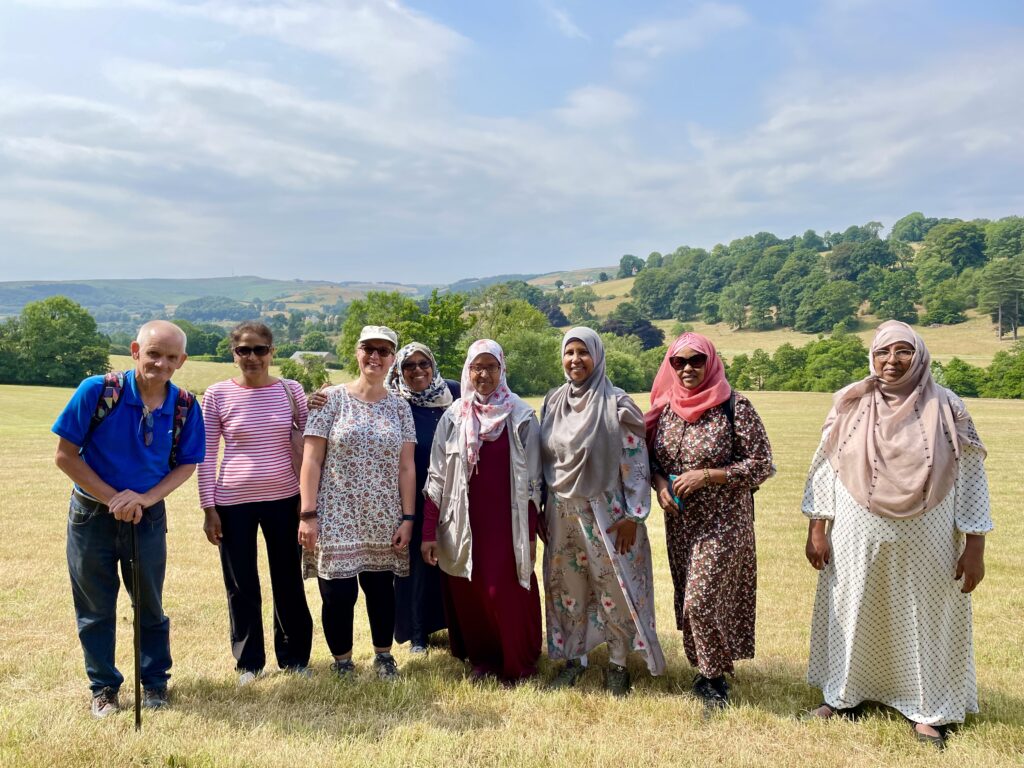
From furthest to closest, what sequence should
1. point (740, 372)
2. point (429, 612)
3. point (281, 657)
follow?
point (740, 372) → point (429, 612) → point (281, 657)

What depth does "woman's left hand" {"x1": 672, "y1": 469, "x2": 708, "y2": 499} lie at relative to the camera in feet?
13.9


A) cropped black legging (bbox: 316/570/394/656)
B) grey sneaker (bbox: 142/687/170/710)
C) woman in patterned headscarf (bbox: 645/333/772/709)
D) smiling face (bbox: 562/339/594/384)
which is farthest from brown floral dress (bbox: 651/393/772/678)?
grey sneaker (bbox: 142/687/170/710)

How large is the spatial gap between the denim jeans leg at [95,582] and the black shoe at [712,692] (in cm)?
335

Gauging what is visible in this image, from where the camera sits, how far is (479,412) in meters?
4.60

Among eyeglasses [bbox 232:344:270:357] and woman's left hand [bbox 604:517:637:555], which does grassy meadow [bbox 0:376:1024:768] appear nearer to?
woman's left hand [bbox 604:517:637:555]

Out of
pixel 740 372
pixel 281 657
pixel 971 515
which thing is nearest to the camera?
pixel 971 515

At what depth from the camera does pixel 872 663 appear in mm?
4094

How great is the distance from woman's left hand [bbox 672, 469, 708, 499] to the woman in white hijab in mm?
252

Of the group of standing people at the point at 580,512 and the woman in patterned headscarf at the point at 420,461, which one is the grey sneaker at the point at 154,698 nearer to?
the group of standing people at the point at 580,512

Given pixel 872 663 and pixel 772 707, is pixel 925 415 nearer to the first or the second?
pixel 872 663

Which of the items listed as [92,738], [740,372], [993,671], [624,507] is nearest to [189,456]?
[92,738]

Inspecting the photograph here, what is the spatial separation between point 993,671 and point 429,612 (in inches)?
156

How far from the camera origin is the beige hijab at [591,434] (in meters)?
4.40

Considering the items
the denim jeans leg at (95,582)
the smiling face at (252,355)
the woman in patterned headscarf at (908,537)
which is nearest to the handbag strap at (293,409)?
the smiling face at (252,355)
